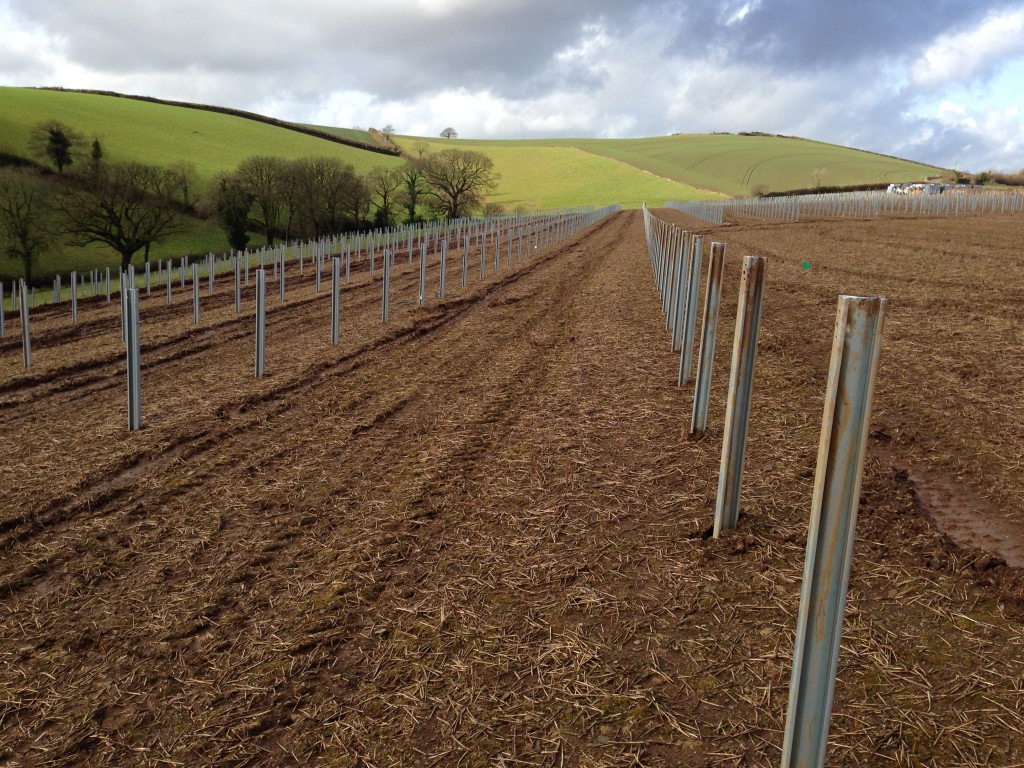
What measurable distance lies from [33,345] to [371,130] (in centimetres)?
12097

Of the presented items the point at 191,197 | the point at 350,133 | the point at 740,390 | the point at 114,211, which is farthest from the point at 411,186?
the point at 740,390

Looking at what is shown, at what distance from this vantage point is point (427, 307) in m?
15.2

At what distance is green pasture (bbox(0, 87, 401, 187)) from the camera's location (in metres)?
65.6

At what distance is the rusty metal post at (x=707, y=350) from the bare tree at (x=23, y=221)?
1737 inches

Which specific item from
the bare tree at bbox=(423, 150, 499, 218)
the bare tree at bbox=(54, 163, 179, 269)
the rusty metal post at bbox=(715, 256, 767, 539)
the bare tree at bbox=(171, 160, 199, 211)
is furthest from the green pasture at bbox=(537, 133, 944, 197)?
the rusty metal post at bbox=(715, 256, 767, 539)

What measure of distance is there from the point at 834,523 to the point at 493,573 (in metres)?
2.00

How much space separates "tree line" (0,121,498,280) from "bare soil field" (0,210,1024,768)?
40052 millimetres

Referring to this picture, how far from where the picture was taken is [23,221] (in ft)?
132

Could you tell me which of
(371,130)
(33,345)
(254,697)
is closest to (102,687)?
(254,697)

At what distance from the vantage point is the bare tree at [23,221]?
131ft

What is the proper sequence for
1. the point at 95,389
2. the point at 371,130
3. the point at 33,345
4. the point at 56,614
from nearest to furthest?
1. the point at 56,614
2. the point at 95,389
3. the point at 33,345
4. the point at 371,130

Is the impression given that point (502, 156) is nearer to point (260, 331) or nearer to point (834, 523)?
point (260, 331)

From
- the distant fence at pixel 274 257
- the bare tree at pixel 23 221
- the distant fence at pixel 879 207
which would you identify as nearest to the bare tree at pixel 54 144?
the distant fence at pixel 274 257

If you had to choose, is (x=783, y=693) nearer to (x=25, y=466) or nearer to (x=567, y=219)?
(x=25, y=466)
